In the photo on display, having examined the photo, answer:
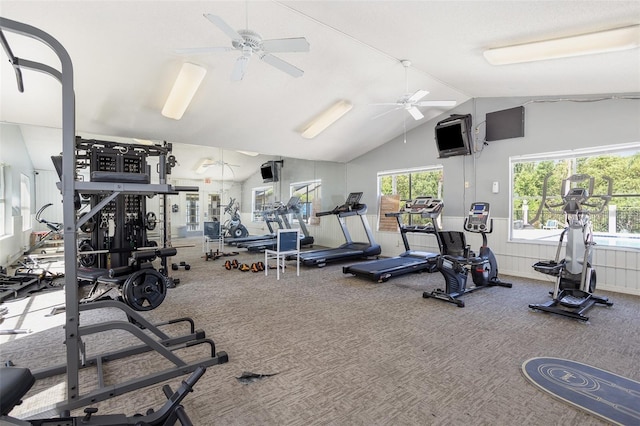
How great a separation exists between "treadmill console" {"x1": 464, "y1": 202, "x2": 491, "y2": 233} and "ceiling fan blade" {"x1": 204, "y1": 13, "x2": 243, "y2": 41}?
4263 millimetres

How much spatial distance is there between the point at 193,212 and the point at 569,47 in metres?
7.59

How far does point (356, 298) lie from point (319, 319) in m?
1.00

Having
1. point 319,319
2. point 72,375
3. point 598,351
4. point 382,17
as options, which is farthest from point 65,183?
point 598,351

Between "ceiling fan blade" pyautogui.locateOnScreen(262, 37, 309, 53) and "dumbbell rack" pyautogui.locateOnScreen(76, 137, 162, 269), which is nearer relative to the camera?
"ceiling fan blade" pyautogui.locateOnScreen(262, 37, 309, 53)

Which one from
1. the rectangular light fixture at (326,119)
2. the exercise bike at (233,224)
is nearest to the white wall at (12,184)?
the exercise bike at (233,224)

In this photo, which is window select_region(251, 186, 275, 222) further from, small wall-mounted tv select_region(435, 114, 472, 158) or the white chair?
small wall-mounted tv select_region(435, 114, 472, 158)

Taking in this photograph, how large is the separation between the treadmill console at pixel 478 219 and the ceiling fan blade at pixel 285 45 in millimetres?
3735

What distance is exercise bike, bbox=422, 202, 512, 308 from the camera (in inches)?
173

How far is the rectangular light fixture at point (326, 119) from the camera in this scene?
596 centimetres

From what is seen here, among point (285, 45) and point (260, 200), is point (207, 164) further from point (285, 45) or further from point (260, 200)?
point (285, 45)

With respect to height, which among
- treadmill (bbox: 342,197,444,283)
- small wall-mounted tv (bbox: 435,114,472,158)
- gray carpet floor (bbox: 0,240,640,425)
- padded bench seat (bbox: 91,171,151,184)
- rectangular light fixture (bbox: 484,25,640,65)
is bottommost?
gray carpet floor (bbox: 0,240,640,425)

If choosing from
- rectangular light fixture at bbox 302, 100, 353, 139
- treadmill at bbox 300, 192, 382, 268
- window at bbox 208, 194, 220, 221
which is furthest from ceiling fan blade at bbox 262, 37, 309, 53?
window at bbox 208, 194, 220, 221

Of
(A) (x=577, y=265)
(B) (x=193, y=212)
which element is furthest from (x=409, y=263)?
(B) (x=193, y=212)

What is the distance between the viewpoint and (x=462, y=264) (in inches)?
175
